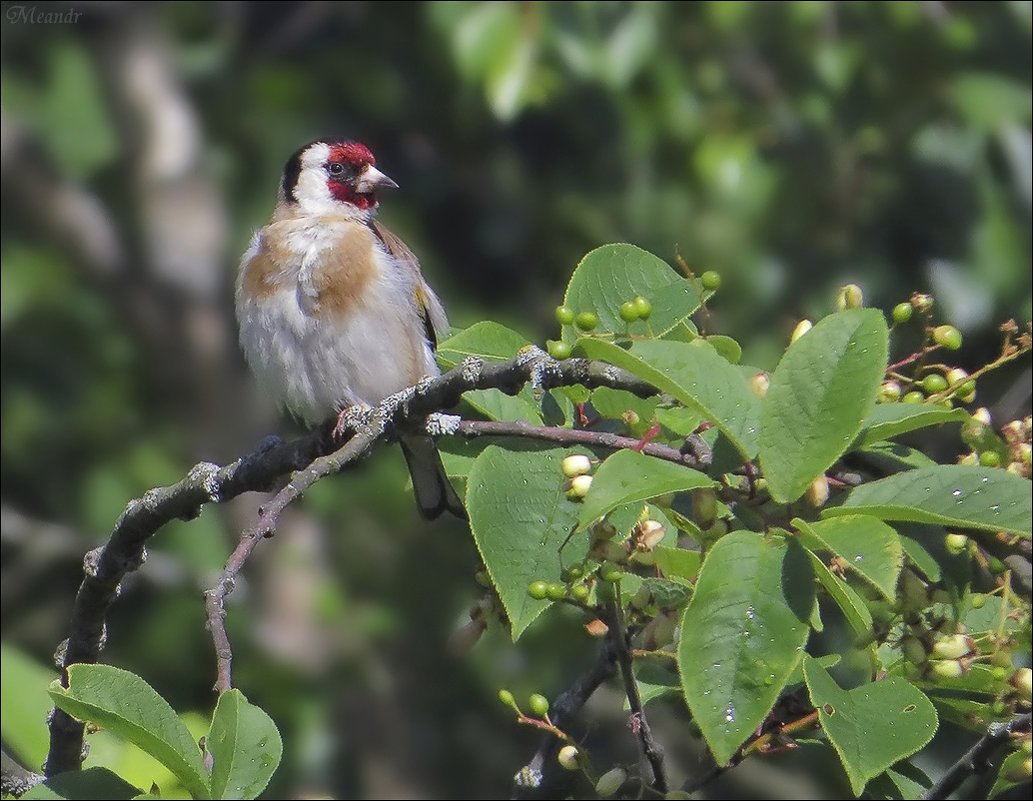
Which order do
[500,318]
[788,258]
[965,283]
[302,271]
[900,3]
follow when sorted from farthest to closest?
1. [500,318]
2. [788,258]
3. [900,3]
4. [965,283]
5. [302,271]

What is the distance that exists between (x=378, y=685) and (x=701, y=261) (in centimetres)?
276

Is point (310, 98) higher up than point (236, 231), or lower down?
higher up

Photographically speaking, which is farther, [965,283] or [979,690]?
[965,283]

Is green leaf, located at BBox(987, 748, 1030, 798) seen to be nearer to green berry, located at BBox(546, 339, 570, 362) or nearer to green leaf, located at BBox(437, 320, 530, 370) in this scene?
green berry, located at BBox(546, 339, 570, 362)

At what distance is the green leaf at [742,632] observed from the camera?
1.50m

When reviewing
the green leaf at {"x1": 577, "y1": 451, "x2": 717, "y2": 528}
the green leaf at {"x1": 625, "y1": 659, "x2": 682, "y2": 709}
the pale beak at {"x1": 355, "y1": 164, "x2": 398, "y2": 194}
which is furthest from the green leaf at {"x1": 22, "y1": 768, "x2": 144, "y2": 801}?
the pale beak at {"x1": 355, "y1": 164, "x2": 398, "y2": 194}

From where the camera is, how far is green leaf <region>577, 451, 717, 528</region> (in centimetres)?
154

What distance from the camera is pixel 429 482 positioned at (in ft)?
12.0

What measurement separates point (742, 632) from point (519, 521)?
367 mm

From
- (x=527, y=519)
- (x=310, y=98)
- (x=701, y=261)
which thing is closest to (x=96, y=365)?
(x=310, y=98)

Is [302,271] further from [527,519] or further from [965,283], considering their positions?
[527,519]

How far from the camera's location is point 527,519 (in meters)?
1.81

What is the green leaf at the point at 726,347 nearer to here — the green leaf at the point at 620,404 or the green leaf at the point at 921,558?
the green leaf at the point at 620,404

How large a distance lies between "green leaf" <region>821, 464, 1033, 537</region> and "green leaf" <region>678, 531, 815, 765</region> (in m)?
0.11
